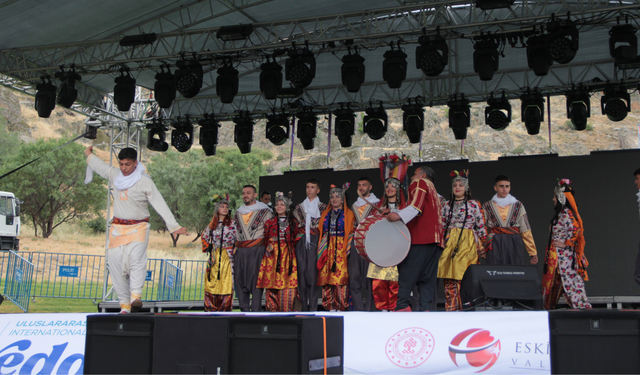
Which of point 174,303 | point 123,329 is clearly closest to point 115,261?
point 123,329

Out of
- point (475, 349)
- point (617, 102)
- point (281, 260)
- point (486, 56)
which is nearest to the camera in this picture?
point (475, 349)

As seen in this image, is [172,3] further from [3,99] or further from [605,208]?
[3,99]

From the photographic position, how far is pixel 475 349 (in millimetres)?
3375

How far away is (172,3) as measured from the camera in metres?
7.80

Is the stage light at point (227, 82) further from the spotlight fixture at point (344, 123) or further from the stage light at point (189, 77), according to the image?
the spotlight fixture at point (344, 123)

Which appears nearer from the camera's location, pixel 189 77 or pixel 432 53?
pixel 432 53

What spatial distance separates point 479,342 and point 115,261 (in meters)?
3.07

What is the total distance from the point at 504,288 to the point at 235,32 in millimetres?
4875

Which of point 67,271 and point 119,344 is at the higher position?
point 67,271

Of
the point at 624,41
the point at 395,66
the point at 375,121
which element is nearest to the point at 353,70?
the point at 395,66

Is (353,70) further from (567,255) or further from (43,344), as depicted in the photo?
(43,344)

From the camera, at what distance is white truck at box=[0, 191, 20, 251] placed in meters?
18.1

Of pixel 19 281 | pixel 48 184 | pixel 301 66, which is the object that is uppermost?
pixel 48 184

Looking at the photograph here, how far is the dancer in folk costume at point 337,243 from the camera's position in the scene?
6.27m
